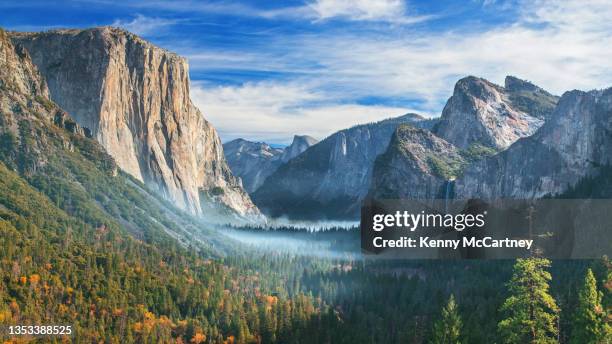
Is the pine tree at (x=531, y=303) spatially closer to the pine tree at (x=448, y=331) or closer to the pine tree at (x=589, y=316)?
the pine tree at (x=589, y=316)

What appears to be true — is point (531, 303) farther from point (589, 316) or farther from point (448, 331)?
point (448, 331)

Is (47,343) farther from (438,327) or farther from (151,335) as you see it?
(438,327)

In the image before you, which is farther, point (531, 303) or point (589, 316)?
point (589, 316)

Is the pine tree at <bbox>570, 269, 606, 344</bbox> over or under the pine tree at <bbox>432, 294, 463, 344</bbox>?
over

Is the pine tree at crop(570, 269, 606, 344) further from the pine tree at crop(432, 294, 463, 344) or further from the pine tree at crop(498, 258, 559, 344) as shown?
the pine tree at crop(432, 294, 463, 344)

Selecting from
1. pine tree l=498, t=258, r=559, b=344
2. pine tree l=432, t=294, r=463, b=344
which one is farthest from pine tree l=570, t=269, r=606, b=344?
pine tree l=432, t=294, r=463, b=344

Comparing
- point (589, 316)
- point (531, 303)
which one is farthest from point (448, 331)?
point (531, 303)

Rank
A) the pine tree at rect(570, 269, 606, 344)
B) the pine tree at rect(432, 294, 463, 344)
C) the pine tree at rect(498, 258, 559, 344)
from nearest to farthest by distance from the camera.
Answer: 1. the pine tree at rect(498, 258, 559, 344)
2. the pine tree at rect(570, 269, 606, 344)
3. the pine tree at rect(432, 294, 463, 344)

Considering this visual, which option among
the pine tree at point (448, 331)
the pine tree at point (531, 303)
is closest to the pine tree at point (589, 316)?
the pine tree at point (531, 303)

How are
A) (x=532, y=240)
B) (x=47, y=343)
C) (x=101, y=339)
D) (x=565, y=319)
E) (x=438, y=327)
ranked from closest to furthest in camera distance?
(x=532, y=240) → (x=438, y=327) → (x=565, y=319) → (x=47, y=343) → (x=101, y=339)

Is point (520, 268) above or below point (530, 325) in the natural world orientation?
above

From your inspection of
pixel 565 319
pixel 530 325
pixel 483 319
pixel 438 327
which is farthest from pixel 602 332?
pixel 483 319
